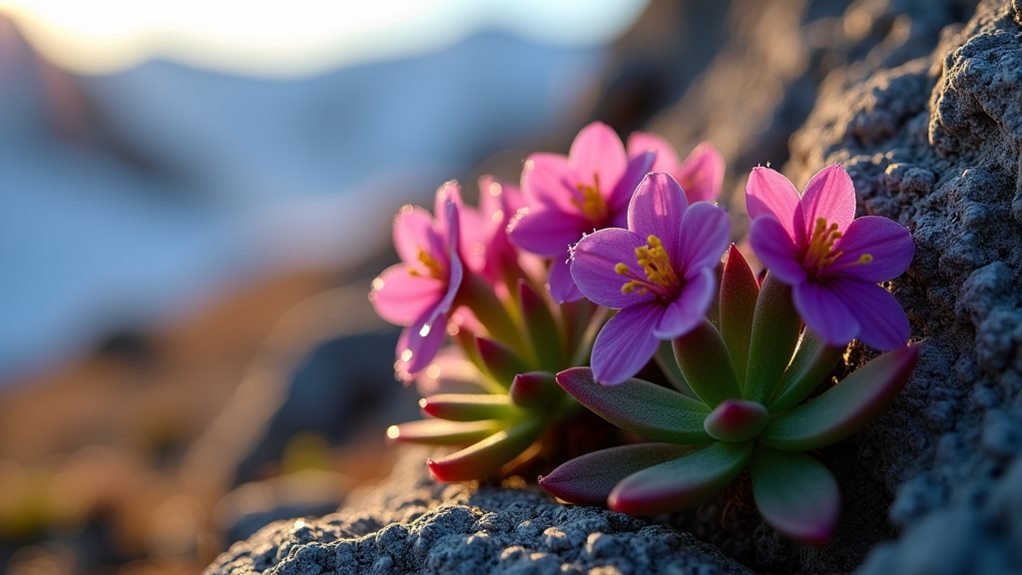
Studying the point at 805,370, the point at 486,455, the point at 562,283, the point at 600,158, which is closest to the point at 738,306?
the point at 805,370

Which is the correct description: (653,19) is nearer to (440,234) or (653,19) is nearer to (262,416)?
(262,416)

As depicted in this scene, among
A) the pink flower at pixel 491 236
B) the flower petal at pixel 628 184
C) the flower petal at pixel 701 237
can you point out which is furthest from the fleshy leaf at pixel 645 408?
the pink flower at pixel 491 236

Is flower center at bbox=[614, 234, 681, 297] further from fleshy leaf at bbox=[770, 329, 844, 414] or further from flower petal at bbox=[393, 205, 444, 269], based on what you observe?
flower petal at bbox=[393, 205, 444, 269]

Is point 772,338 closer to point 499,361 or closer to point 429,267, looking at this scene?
point 499,361

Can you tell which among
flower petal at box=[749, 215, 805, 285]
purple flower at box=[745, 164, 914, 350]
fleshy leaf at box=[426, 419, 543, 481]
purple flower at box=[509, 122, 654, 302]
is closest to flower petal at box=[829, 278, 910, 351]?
purple flower at box=[745, 164, 914, 350]

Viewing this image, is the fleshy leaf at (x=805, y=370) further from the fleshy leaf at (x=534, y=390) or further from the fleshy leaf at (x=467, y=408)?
the fleshy leaf at (x=467, y=408)

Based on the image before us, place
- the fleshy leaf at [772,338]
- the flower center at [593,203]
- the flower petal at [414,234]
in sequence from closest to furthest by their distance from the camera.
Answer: the fleshy leaf at [772,338]
the flower center at [593,203]
the flower petal at [414,234]
